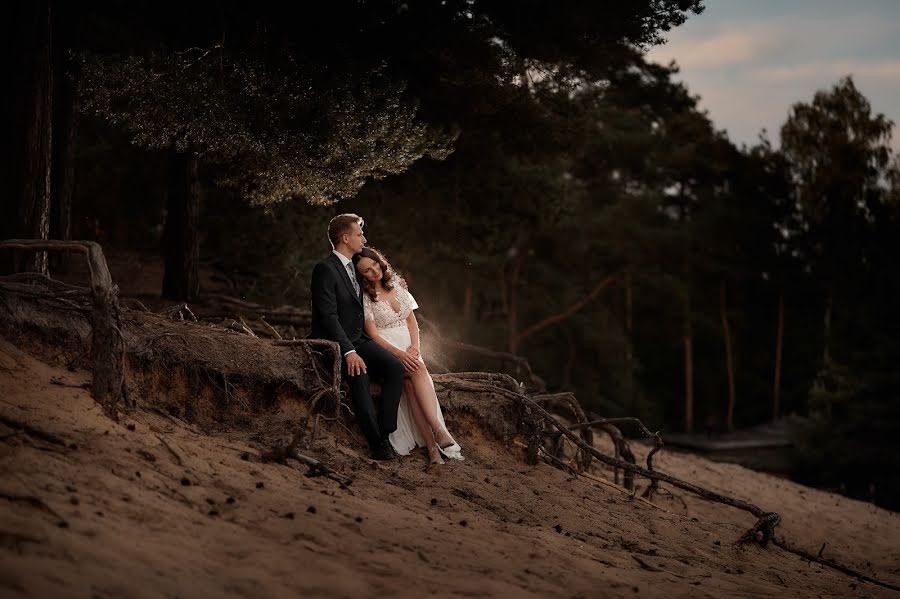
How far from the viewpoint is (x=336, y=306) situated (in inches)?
304

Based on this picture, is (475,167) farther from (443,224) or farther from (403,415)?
(403,415)

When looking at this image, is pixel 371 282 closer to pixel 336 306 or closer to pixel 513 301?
pixel 336 306

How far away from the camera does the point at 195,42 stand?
11.6m

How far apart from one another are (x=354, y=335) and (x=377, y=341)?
0.23 meters

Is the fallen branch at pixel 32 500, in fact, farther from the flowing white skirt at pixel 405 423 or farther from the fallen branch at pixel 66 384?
the flowing white skirt at pixel 405 423

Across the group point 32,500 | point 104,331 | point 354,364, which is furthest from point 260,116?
point 32,500

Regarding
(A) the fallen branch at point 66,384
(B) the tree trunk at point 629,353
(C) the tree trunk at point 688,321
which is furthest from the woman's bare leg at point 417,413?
(B) the tree trunk at point 629,353

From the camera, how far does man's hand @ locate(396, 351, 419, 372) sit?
7.79 metres

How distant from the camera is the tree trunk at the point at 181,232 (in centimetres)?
1298

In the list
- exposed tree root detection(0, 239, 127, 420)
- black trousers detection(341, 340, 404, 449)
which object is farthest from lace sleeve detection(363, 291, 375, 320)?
exposed tree root detection(0, 239, 127, 420)

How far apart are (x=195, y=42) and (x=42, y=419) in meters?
7.30

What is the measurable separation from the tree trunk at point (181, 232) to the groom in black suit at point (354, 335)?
5.82 meters

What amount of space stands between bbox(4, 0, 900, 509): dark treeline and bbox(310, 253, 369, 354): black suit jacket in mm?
3213

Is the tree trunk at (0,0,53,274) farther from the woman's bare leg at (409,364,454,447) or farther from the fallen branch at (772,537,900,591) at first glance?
the fallen branch at (772,537,900,591)
